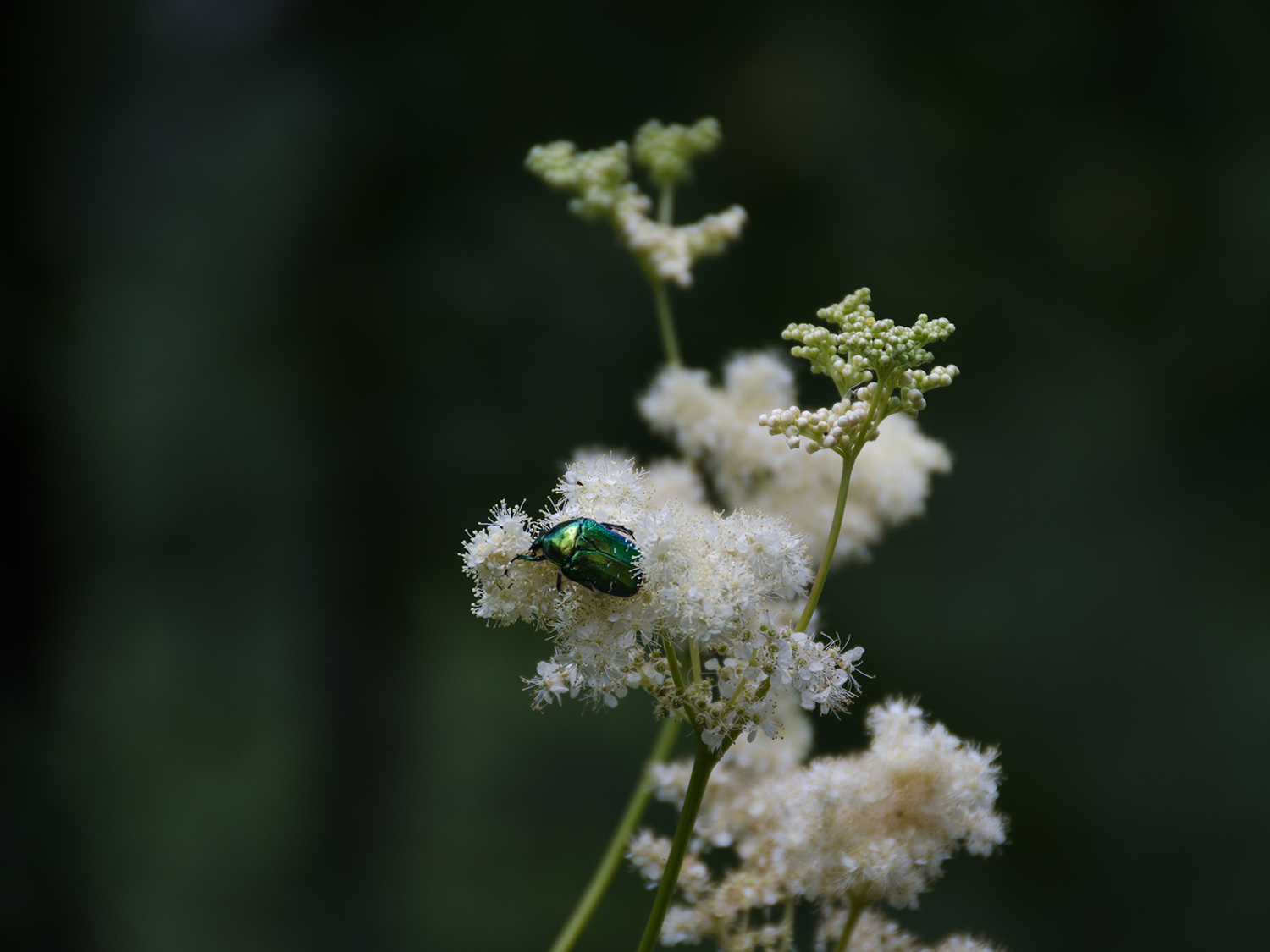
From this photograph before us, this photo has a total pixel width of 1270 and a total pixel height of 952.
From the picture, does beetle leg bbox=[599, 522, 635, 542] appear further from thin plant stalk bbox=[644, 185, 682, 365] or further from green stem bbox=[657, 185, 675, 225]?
green stem bbox=[657, 185, 675, 225]

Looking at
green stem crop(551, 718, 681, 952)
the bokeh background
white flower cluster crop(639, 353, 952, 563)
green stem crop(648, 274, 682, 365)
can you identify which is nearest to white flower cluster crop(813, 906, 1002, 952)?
green stem crop(551, 718, 681, 952)

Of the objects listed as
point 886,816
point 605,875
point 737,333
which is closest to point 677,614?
point 886,816

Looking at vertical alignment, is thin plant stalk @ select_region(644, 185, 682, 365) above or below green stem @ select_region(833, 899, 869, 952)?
above

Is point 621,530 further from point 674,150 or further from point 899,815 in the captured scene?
point 674,150

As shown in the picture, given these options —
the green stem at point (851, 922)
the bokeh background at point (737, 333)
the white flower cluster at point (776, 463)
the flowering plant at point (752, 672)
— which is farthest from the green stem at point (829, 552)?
the bokeh background at point (737, 333)

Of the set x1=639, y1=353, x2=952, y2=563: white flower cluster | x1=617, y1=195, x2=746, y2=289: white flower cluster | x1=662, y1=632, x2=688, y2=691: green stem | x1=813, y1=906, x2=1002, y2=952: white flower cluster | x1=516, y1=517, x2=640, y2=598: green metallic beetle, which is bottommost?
x1=813, y1=906, x2=1002, y2=952: white flower cluster

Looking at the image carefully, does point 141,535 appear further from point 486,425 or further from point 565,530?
point 565,530
